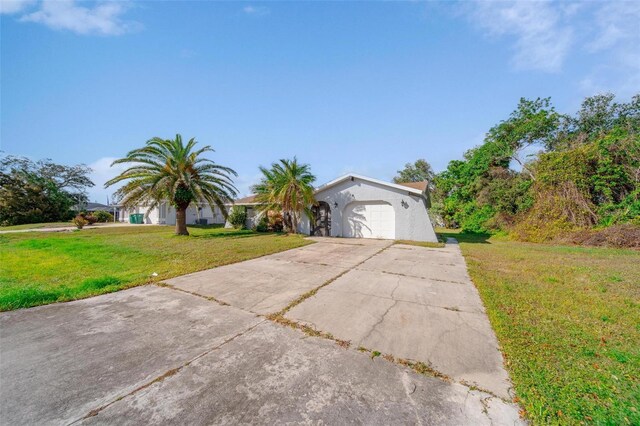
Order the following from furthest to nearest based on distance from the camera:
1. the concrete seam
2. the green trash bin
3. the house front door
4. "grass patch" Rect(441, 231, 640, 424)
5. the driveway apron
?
1. the green trash bin
2. the house front door
3. the driveway apron
4. "grass patch" Rect(441, 231, 640, 424)
5. the concrete seam

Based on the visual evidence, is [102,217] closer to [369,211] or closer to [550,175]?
[369,211]

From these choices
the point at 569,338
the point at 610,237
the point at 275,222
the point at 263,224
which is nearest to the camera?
the point at 569,338

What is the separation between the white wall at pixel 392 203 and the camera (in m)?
13.3

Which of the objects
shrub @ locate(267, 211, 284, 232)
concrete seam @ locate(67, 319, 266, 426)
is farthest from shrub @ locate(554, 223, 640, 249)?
shrub @ locate(267, 211, 284, 232)

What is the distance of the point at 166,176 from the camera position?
1381cm

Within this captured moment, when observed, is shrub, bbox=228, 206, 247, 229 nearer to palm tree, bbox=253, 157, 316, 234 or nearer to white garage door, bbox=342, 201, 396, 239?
palm tree, bbox=253, 157, 316, 234

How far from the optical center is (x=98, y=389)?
7.41 ft

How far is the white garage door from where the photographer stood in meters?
14.3

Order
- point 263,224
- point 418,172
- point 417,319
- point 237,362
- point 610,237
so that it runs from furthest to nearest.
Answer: point 418,172
point 263,224
point 610,237
point 417,319
point 237,362

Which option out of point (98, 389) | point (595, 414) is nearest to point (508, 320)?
point (595, 414)

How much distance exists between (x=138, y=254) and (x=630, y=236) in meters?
20.6

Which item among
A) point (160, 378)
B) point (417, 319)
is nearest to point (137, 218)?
point (160, 378)

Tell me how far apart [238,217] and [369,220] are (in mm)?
11745

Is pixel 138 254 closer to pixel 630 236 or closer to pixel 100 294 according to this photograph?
pixel 100 294
